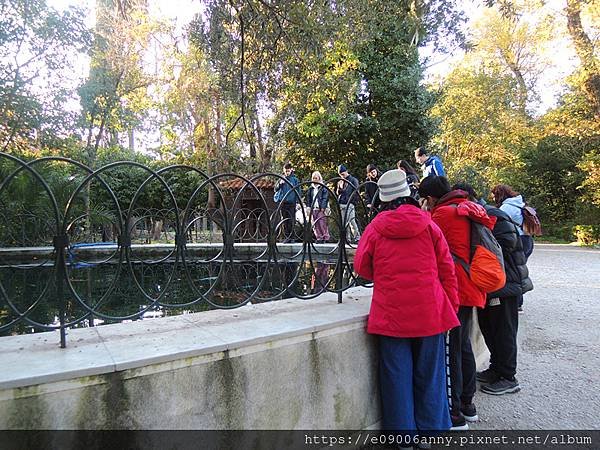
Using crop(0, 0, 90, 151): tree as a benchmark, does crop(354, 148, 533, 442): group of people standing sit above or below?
below

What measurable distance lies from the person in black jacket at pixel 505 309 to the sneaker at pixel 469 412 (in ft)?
1.67

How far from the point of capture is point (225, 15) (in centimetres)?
521

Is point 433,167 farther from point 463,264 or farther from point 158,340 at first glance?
point 158,340

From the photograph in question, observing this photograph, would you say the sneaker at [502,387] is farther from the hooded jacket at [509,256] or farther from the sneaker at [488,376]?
the hooded jacket at [509,256]

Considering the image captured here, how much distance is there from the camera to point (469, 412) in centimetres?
291

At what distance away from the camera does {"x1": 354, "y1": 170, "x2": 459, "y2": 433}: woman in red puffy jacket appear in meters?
2.37

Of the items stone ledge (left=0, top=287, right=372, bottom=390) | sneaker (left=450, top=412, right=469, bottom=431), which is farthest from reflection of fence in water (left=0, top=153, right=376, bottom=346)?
sneaker (left=450, top=412, right=469, bottom=431)

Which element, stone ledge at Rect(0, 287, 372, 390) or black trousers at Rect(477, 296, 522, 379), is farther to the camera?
black trousers at Rect(477, 296, 522, 379)

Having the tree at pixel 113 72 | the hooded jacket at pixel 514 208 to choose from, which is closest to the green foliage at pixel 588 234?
the hooded jacket at pixel 514 208

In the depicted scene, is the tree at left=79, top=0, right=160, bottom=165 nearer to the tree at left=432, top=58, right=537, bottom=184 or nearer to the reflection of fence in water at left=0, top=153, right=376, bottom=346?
the reflection of fence in water at left=0, top=153, right=376, bottom=346

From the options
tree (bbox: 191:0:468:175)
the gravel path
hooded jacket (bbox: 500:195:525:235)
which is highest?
tree (bbox: 191:0:468:175)

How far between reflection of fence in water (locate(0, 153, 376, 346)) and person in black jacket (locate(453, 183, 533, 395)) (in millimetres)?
1127

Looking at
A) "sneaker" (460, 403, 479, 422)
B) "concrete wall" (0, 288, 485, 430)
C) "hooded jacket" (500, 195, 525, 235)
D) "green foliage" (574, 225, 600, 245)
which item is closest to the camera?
"concrete wall" (0, 288, 485, 430)

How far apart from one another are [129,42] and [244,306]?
15.2 metres
